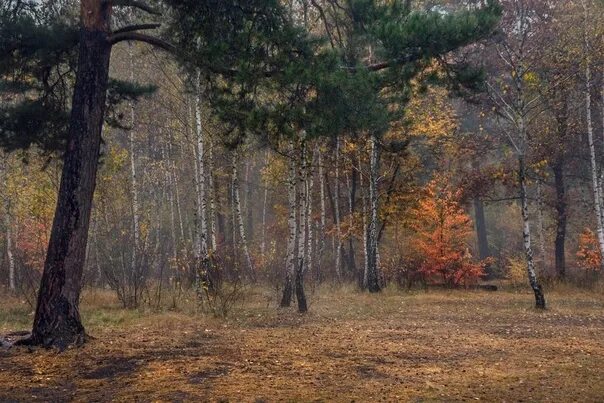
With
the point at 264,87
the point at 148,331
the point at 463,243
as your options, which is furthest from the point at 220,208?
the point at 264,87

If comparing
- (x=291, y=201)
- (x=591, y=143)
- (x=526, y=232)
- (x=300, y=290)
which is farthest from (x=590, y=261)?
(x=300, y=290)

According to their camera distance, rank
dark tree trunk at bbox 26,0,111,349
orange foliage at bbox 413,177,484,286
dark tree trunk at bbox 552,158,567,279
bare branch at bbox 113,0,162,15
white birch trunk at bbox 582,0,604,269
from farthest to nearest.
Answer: dark tree trunk at bbox 552,158,567,279 < orange foliage at bbox 413,177,484,286 < white birch trunk at bbox 582,0,604,269 < bare branch at bbox 113,0,162,15 < dark tree trunk at bbox 26,0,111,349

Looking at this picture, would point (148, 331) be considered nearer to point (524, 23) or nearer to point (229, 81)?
point (229, 81)

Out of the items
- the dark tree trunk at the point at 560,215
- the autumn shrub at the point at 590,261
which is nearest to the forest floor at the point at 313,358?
the autumn shrub at the point at 590,261

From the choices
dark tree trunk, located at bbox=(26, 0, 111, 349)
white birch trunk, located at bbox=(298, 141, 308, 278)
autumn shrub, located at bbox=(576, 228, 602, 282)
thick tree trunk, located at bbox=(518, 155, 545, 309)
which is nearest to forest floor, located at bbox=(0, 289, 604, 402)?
dark tree trunk, located at bbox=(26, 0, 111, 349)

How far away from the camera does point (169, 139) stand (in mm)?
21734

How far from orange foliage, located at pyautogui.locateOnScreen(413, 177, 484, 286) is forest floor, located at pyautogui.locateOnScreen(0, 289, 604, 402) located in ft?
23.6

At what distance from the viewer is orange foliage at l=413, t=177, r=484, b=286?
66.5ft

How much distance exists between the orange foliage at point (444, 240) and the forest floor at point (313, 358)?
7.21 meters

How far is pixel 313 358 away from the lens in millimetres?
7684

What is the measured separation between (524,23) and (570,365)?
9.55 meters

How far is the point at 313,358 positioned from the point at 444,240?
13.6m

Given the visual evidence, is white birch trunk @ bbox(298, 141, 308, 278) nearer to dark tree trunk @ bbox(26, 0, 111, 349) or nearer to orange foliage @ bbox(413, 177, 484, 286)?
dark tree trunk @ bbox(26, 0, 111, 349)

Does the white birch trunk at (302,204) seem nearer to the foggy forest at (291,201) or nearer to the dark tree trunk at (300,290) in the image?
the dark tree trunk at (300,290)
